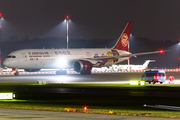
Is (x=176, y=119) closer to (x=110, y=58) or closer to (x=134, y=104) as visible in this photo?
(x=134, y=104)

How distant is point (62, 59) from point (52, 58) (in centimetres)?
216

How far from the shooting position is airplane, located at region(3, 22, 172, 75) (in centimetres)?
6022

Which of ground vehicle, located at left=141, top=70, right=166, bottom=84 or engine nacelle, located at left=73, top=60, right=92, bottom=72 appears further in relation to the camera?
engine nacelle, located at left=73, top=60, right=92, bottom=72

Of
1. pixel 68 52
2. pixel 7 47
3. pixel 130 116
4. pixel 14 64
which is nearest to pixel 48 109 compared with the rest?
pixel 130 116

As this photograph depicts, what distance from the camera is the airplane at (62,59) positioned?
6022 cm

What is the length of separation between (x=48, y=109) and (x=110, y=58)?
4856 cm

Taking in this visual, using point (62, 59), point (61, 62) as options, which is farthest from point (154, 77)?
point (62, 59)

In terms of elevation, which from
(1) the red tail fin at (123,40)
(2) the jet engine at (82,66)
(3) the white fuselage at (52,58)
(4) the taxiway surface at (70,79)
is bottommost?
(4) the taxiway surface at (70,79)

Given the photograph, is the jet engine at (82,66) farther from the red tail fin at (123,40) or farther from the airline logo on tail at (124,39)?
the airline logo on tail at (124,39)

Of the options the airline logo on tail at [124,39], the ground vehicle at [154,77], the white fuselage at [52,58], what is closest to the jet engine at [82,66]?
the white fuselage at [52,58]

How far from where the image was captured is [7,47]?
7259 inches

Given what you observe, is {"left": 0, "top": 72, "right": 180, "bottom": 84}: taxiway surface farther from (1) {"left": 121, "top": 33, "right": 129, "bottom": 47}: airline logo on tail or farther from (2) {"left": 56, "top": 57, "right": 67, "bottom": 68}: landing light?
(1) {"left": 121, "top": 33, "right": 129, "bottom": 47}: airline logo on tail

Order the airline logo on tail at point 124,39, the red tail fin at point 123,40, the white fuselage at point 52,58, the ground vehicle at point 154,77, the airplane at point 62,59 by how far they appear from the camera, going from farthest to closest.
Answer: the airline logo on tail at point 124,39 < the red tail fin at point 123,40 < the airplane at point 62,59 < the white fuselage at point 52,58 < the ground vehicle at point 154,77

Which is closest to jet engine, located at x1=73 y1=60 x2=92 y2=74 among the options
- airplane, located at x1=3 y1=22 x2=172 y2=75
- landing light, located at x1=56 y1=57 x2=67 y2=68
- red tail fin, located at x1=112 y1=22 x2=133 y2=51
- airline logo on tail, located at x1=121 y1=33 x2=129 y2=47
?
airplane, located at x1=3 y1=22 x2=172 y2=75
